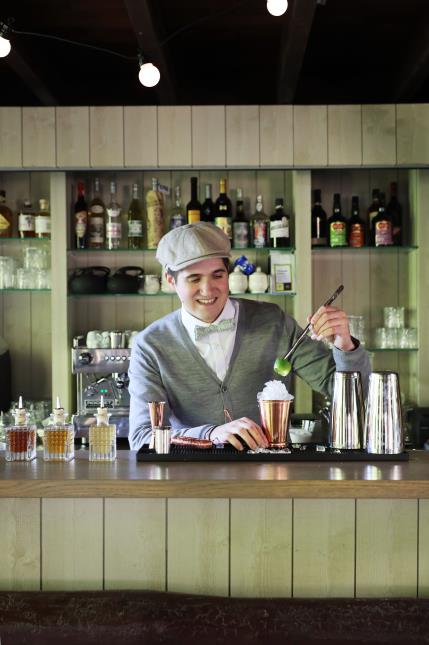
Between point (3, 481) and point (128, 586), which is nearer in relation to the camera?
point (3, 481)

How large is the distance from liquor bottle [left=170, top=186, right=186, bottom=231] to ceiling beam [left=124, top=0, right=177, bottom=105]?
0.58 metres

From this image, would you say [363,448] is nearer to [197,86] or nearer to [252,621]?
[252,621]

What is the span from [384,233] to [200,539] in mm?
2854

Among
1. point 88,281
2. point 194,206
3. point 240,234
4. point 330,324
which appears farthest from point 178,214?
point 330,324

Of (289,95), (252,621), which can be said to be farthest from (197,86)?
(252,621)

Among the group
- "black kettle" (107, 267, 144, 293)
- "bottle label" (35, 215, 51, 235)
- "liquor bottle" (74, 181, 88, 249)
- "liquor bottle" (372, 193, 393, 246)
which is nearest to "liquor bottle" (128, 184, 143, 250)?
"black kettle" (107, 267, 144, 293)

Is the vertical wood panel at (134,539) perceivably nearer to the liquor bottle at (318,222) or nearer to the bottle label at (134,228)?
the bottle label at (134,228)

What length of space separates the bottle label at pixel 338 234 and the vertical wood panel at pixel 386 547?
266cm

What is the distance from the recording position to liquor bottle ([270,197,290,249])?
423 centimetres

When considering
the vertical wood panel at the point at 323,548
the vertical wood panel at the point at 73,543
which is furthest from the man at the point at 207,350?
the vertical wood panel at the point at 323,548

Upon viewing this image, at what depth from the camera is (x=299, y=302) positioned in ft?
13.5

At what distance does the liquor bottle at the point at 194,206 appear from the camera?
14.1ft

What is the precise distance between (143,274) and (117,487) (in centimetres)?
286

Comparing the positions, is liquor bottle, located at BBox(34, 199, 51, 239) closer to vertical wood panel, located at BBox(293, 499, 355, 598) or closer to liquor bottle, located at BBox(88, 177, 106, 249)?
liquor bottle, located at BBox(88, 177, 106, 249)
